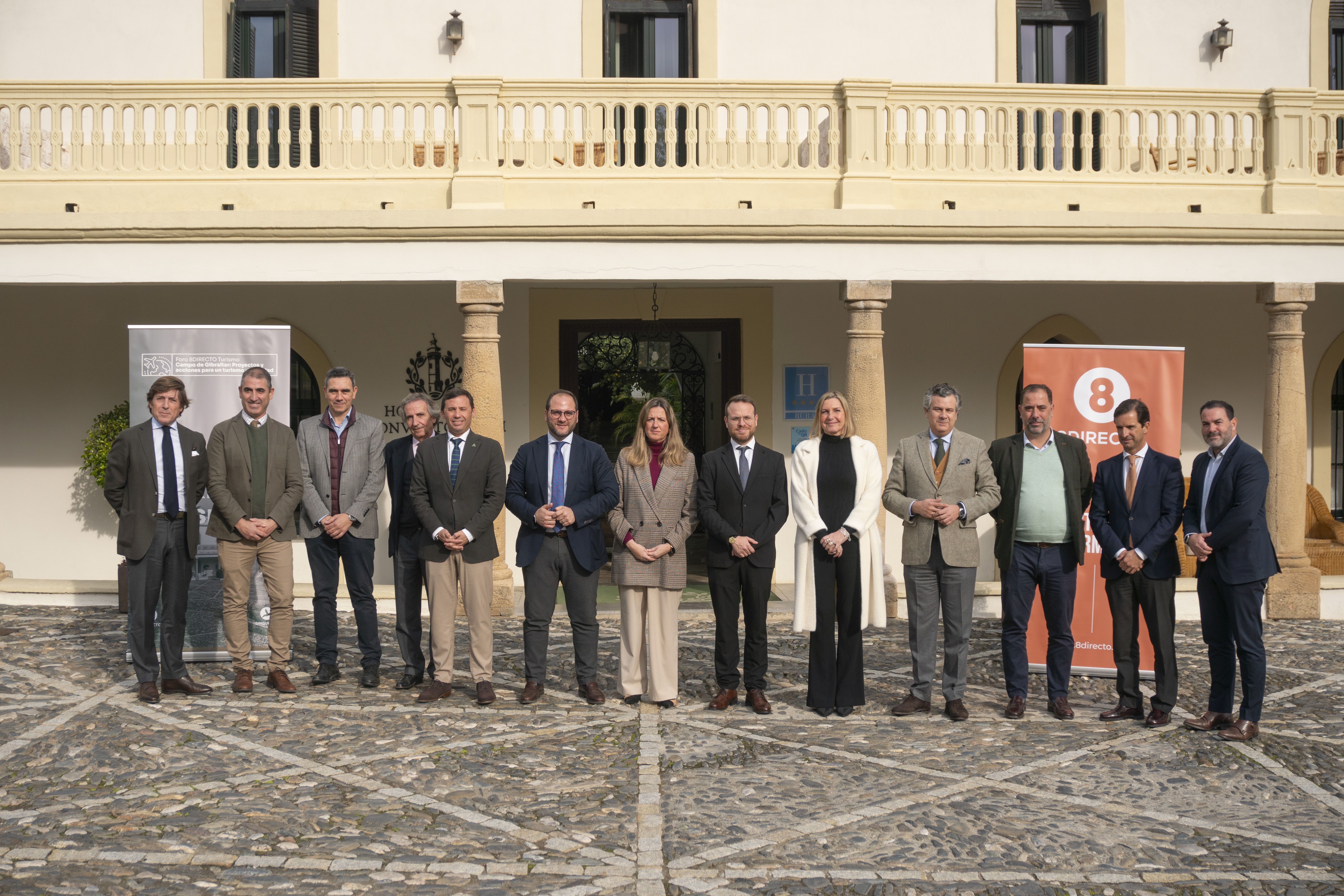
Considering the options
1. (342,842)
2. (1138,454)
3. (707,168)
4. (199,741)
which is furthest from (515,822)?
(707,168)

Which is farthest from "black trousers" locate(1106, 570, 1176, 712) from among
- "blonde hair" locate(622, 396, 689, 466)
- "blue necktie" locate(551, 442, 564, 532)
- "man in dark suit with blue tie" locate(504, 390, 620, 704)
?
"blue necktie" locate(551, 442, 564, 532)

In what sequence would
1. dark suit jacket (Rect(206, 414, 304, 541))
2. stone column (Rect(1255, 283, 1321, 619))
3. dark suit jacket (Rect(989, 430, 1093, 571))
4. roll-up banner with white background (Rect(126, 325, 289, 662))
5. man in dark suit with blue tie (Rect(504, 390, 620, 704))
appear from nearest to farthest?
dark suit jacket (Rect(989, 430, 1093, 571)) → man in dark suit with blue tie (Rect(504, 390, 620, 704)) → dark suit jacket (Rect(206, 414, 304, 541)) → roll-up banner with white background (Rect(126, 325, 289, 662)) → stone column (Rect(1255, 283, 1321, 619))

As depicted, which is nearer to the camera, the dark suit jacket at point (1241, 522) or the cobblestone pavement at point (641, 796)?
the cobblestone pavement at point (641, 796)

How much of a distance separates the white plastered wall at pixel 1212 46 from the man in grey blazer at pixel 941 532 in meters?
8.02

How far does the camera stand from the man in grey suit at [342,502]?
7023mm

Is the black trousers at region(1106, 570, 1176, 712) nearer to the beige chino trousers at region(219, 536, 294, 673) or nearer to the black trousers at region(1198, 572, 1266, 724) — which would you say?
the black trousers at region(1198, 572, 1266, 724)

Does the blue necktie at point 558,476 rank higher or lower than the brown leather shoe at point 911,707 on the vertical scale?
higher

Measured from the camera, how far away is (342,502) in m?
7.03

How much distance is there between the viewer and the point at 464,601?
673 cm

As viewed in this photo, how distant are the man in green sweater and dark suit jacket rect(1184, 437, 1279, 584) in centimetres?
67

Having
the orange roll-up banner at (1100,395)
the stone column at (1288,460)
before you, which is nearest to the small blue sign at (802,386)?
the stone column at (1288,460)

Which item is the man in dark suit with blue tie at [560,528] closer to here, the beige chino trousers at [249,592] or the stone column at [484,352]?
the beige chino trousers at [249,592]

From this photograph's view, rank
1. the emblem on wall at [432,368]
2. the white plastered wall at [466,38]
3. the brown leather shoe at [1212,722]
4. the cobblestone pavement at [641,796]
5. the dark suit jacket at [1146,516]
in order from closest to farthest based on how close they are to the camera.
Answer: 1. the cobblestone pavement at [641,796]
2. the brown leather shoe at [1212,722]
3. the dark suit jacket at [1146,516]
4. the white plastered wall at [466,38]
5. the emblem on wall at [432,368]

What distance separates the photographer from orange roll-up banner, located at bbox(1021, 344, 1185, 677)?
7562 mm
